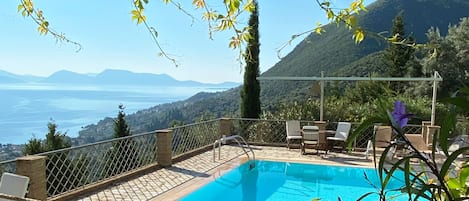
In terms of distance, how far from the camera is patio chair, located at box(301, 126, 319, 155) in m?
10.8

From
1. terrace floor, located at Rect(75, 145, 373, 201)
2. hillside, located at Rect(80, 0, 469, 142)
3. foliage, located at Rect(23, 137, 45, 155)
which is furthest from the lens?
hillside, located at Rect(80, 0, 469, 142)

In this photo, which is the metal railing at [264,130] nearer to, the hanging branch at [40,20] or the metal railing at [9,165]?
the metal railing at [9,165]

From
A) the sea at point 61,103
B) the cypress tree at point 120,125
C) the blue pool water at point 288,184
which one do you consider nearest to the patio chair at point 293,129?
the blue pool water at point 288,184

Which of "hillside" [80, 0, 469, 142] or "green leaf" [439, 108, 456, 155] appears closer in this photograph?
"green leaf" [439, 108, 456, 155]

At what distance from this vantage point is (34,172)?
5.88 m

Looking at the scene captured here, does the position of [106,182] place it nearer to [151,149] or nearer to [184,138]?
[151,149]

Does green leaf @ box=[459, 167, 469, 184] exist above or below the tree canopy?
below

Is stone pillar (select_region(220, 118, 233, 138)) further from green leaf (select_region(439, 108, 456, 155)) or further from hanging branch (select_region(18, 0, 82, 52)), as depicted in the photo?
green leaf (select_region(439, 108, 456, 155))

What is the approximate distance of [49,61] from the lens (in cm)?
886

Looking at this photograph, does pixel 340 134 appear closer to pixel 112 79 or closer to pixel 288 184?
pixel 288 184

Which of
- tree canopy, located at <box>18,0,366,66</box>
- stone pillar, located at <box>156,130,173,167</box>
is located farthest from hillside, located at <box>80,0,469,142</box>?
tree canopy, located at <box>18,0,366,66</box>

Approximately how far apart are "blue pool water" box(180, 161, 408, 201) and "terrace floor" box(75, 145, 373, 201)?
25 centimetres

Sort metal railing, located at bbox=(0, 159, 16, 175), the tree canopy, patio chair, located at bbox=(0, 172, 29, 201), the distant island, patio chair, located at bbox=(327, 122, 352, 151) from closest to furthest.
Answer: the tree canopy → patio chair, located at bbox=(0, 172, 29, 201) → metal railing, located at bbox=(0, 159, 16, 175) → patio chair, located at bbox=(327, 122, 352, 151) → the distant island

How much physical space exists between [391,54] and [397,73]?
42.8 inches
